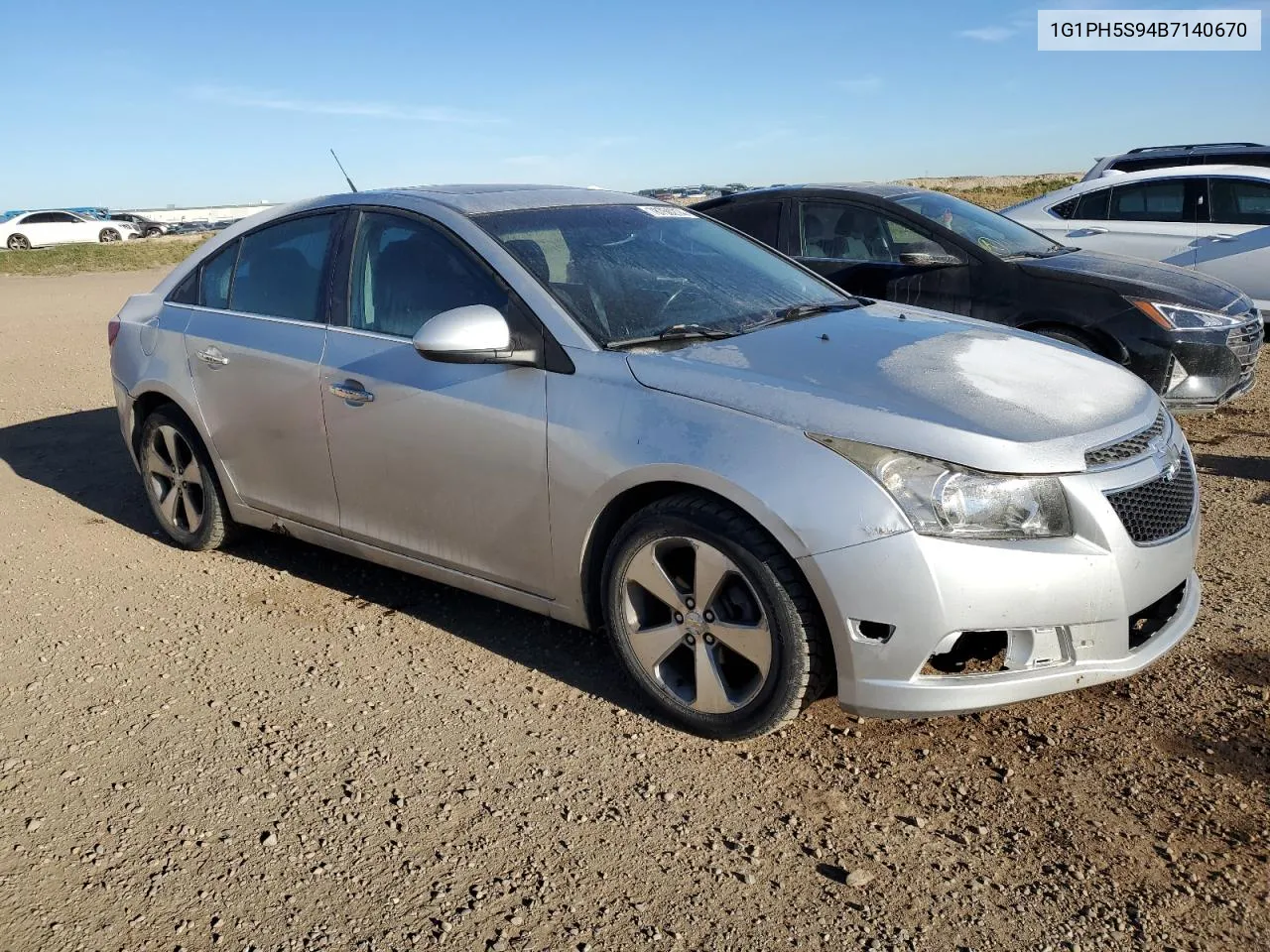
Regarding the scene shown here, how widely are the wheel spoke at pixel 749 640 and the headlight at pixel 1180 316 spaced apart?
14.8 feet

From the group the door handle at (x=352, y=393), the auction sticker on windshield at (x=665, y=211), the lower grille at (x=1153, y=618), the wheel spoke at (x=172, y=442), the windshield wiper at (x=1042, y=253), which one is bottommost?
the lower grille at (x=1153, y=618)

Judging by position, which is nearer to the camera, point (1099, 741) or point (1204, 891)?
point (1204, 891)

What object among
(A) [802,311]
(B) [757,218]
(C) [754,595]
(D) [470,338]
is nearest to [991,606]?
(C) [754,595]

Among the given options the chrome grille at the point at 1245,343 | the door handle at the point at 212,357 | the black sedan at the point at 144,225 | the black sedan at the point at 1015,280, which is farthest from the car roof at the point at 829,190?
the black sedan at the point at 144,225

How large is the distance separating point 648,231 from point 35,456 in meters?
5.18

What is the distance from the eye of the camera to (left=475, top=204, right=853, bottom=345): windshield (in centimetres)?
381

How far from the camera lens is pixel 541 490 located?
142 inches

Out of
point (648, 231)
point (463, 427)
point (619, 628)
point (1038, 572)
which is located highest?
point (648, 231)

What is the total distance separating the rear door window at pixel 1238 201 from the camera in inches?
391

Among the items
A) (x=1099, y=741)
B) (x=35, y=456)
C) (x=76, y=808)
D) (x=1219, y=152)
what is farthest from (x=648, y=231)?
(x=1219, y=152)

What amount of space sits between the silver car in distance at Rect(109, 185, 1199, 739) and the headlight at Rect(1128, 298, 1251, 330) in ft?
9.28

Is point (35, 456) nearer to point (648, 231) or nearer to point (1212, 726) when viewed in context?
point (648, 231)

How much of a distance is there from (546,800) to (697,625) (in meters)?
0.67

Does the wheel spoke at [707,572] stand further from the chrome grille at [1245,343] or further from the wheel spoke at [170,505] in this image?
the chrome grille at [1245,343]
